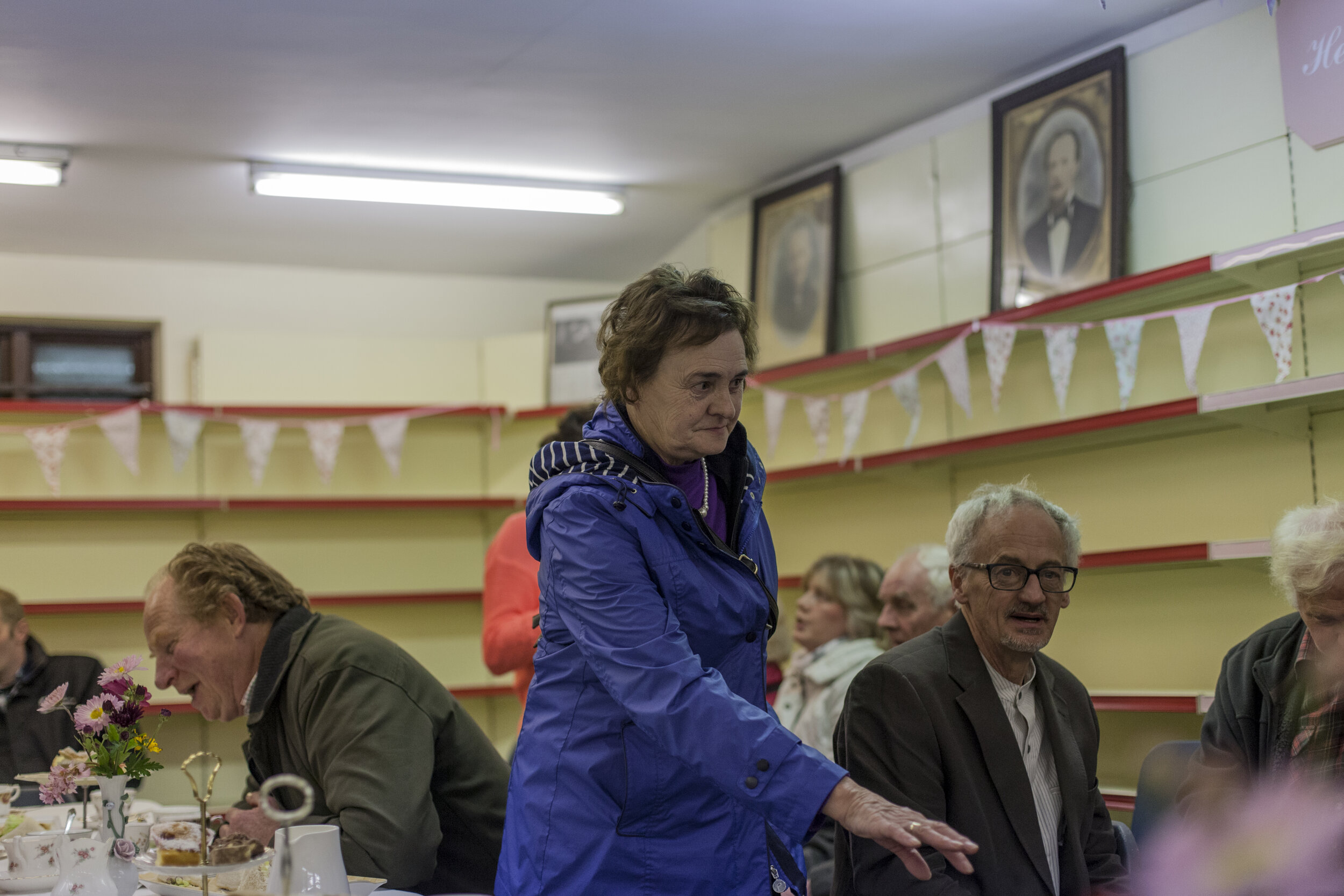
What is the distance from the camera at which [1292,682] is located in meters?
2.36

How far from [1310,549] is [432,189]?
13.8ft

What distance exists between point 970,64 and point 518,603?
2516mm

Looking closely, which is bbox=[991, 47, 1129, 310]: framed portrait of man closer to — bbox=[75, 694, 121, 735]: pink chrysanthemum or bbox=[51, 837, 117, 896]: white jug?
bbox=[75, 694, 121, 735]: pink chrysanthemum

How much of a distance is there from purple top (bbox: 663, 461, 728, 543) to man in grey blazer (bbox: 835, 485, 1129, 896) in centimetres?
44

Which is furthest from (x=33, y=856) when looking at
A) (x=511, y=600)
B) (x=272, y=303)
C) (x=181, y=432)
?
(x=272, y=303)

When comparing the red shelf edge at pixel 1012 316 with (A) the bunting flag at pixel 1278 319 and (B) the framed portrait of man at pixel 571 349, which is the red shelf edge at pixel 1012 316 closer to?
(A) the bunting flag at pixel 1278 319

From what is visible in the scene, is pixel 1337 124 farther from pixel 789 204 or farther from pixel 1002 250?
pixel 789 204

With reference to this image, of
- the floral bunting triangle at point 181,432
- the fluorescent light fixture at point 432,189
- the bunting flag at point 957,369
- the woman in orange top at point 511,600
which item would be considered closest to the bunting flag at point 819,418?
the bunting flag at point 957,369

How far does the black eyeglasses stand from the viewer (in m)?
2.17

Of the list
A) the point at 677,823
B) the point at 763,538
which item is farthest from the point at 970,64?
the point at 677,823

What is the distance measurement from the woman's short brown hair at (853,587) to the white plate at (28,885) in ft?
7.94

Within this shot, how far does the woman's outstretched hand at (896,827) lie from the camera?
1343 mm

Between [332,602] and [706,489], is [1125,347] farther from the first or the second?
[332,602]

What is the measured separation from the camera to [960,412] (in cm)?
494
